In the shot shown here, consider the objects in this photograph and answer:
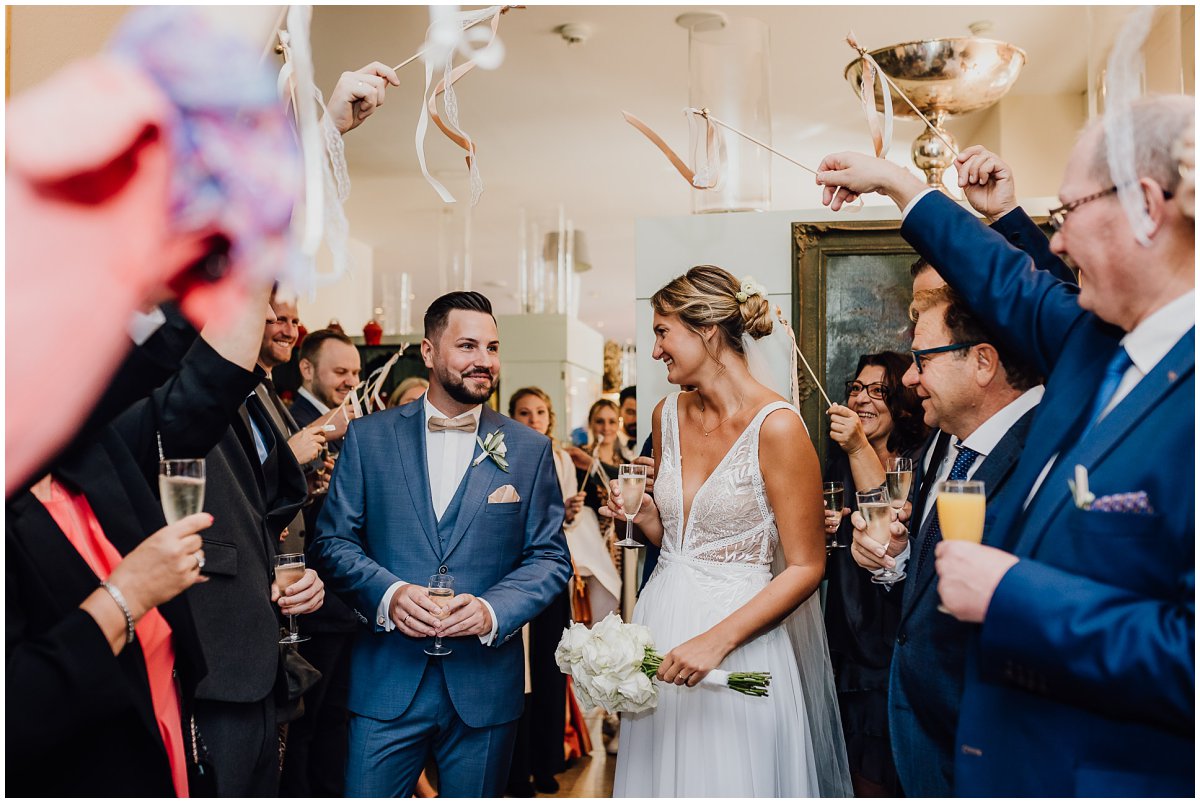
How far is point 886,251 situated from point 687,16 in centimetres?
202

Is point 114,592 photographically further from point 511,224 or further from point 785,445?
point 511,224

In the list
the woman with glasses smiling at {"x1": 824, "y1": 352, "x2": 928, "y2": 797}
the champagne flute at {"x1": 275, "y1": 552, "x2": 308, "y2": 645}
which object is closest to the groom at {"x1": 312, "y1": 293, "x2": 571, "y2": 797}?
the champagne flute at {"x1": 275, "y1": 552, "x2": 308, "y2": 645}

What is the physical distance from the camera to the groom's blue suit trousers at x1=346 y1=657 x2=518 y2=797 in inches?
99.3

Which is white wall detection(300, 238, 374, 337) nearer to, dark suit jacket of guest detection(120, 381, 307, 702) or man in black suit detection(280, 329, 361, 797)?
man in black suit detection(280, 329, 361, 797)

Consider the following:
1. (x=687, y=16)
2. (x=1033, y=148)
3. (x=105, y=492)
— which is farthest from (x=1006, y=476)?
(x=1033, y=148)

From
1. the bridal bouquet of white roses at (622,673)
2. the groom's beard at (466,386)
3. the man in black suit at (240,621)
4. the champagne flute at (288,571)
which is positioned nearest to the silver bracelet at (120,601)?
the man in black suit at (240,621)

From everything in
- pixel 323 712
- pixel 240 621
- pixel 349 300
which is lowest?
pixel 323 712

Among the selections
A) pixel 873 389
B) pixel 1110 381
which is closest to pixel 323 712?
pixel 873 389

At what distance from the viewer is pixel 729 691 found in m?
2.43

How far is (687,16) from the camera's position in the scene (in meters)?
4.75

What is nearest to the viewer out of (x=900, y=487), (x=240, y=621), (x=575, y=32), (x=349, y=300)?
(x=240, y=621)

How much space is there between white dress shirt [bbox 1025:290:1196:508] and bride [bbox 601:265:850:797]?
3.32 feet

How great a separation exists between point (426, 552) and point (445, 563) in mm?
61

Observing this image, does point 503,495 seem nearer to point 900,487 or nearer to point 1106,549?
point 900,487
